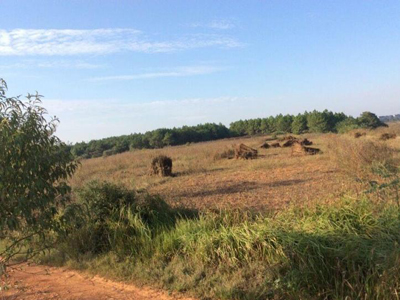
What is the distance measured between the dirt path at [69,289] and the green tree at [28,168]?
160cm

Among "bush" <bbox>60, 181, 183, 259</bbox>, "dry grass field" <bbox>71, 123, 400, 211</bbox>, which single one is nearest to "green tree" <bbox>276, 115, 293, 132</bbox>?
"dry grass field" <bbox>71, 123, 400, 211</bbox>

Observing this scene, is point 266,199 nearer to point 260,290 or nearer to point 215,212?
point 215,212

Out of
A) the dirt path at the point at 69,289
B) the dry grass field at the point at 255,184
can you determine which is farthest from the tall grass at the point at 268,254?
the dry grass field at the point at 255,184

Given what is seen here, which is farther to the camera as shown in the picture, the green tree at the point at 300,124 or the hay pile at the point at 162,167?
the green tree at the point at 300,124

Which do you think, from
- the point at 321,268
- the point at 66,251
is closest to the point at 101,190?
the point at 66,251

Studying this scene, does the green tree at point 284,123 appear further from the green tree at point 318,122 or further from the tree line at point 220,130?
the green tree at point 318,122

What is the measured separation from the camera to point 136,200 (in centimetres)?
806

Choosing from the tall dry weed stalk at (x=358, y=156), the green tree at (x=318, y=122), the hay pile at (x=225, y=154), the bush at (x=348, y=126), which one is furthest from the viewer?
the green tree at (x=318, y=122)

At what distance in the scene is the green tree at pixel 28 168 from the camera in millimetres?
3410

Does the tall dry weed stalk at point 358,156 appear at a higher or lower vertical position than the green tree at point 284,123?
lower

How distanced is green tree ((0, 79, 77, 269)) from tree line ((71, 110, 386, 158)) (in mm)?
45073

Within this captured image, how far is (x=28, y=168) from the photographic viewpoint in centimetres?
352

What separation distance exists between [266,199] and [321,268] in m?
5.25

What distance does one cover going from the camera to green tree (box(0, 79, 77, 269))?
341 centimetres
